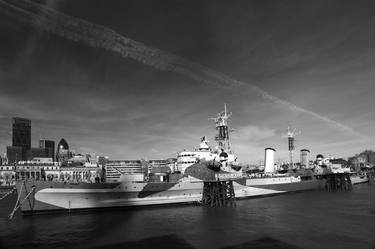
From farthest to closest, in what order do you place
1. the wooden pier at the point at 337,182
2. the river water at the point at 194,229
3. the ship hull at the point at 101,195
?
the wooden pier at the point at 337,182
the ship hull at the point at 101,195
the river water at the point at 194,229

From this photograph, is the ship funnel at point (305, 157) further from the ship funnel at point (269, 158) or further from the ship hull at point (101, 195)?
the ship hull at point (101, 195)

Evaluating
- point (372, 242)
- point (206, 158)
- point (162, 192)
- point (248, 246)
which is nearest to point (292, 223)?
point (372, 242)

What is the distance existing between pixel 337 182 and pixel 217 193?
54.1 m

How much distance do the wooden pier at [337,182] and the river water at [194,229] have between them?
45.3 meters

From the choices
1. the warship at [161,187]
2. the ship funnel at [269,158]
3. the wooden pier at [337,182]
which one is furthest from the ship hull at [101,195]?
the wooden pier at [337,182]

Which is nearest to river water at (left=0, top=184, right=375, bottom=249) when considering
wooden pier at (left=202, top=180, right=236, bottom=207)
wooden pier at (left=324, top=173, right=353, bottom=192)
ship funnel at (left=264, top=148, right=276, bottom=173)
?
wooden pier at (left=202, top=180, right=236, bottom=207)

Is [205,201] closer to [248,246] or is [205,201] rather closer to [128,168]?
[248,246]

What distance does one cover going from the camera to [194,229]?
99.8ft

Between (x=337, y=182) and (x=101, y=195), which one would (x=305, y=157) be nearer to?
(x=337, y=182)

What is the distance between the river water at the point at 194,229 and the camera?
25.1 metres

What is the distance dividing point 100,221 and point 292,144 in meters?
85.1

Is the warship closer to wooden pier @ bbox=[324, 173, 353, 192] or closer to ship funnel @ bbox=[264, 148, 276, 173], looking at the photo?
ship funnel @ bbox=[264, 148, 276, 173]

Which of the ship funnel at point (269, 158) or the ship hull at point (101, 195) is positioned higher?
the ship funnel at point (269, 158)

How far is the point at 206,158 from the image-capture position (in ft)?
192
